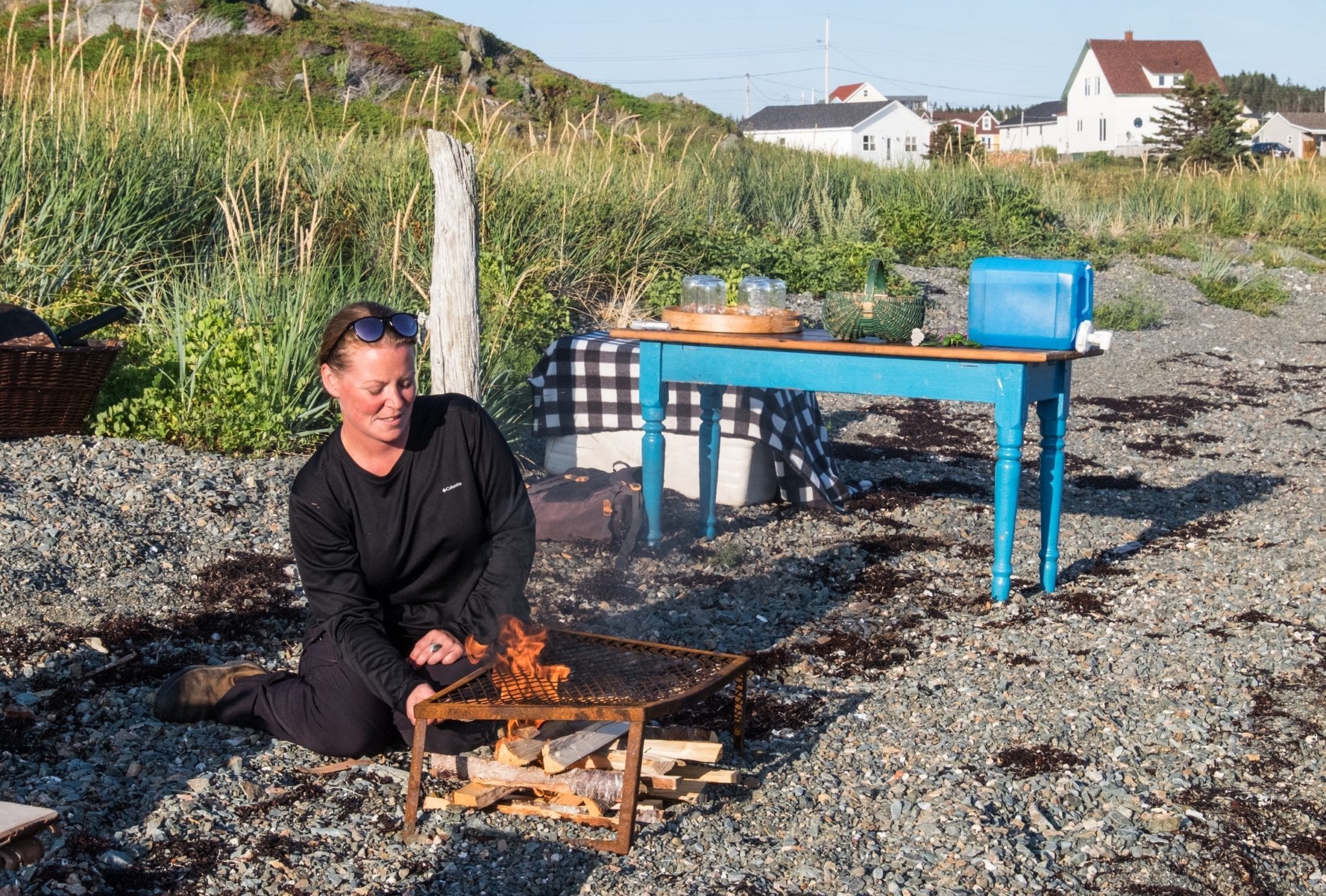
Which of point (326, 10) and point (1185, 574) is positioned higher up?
point (326, 10)

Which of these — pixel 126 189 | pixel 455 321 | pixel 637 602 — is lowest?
pixel 637 602

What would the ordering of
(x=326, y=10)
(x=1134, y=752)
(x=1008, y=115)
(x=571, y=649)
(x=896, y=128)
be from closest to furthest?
(x=571, y=649)
(x=1134, y=752)
(x=326, y=10)
(x=896, y=128)
(x=1008, y=115)

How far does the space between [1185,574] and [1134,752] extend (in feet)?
7.51

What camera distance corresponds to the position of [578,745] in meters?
3.61

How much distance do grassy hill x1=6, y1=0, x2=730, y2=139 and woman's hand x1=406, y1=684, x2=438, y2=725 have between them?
704 inches

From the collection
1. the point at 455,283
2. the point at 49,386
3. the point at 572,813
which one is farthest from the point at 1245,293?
the point at 572,813

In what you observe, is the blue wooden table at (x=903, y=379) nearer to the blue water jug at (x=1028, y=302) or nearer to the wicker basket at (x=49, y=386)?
the blue water jug at (x=1028, y=302)

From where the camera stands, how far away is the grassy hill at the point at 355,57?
2483cm

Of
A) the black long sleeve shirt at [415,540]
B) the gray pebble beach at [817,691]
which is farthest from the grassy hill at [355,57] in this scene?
the black long sleeve shirt at [415,540]

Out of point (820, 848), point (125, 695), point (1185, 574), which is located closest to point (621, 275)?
point (1185, 574)

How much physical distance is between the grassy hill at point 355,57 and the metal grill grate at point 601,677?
17.6 meters

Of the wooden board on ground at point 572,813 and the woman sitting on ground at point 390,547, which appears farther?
the woman sitting on ground at point 390,547

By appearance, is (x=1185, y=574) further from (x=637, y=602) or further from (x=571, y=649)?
(x=571, y=649)

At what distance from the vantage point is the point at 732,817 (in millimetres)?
3656
